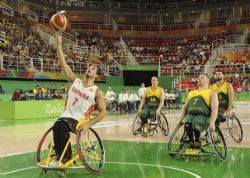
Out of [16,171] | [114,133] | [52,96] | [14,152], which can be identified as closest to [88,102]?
[16,171]

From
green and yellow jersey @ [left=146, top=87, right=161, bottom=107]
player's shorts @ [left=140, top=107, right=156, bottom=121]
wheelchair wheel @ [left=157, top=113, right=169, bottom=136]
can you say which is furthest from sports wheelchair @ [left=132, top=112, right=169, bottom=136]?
green and yellow jersey @ [left=146, top=87, right=161, bottom=107]

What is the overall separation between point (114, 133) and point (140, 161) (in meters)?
4.86

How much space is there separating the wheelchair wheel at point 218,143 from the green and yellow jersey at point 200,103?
0.41 m

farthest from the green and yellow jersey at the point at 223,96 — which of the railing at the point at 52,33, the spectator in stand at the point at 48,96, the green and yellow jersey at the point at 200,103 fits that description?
the railing at the point at 52,33

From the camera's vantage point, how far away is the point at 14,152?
866 centimetres

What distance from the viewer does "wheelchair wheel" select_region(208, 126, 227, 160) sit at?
7312 millimetres

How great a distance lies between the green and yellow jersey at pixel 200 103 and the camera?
769cm

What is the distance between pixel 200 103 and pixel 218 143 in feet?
3.32

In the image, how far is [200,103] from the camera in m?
7.73

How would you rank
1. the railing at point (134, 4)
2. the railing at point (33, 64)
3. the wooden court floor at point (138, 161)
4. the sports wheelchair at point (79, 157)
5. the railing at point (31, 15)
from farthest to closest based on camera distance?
the railing at point (134, 4) < the railing at point (31, 15) < the railing at point (33, 64) < the wooden court floor at point (138, 161) < the sports wheelchair at point (79, 157)

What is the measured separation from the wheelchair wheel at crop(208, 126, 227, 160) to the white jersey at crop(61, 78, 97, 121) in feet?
7.27

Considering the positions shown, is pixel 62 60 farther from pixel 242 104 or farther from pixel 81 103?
pixel 242 104

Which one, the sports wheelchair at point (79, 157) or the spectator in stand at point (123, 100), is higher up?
the spectator in stand at point (123, 100)

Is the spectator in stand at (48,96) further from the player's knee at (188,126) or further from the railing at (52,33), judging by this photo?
the player's knee at (188,126)
